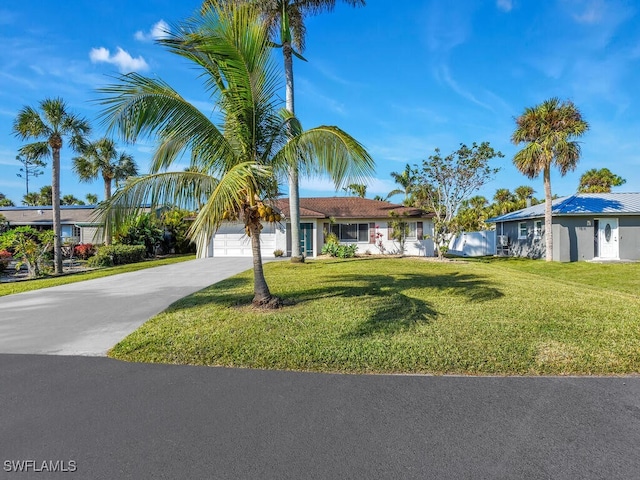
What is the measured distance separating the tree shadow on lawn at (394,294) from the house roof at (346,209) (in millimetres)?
10004

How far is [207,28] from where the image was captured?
6375 millimetres

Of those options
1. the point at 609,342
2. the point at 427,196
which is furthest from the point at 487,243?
the point at 609,342

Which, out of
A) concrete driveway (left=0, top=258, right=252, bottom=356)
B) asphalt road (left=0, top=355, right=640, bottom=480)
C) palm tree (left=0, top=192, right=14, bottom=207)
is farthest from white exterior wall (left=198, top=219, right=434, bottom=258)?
palm tree (left=0, top=192, right=14, bottom=207)

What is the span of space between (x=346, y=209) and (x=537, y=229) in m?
12.1

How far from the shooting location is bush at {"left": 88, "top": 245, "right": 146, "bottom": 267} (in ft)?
65.4

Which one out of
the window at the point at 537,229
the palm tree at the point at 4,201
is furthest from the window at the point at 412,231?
the palm tree at the point at 4,201

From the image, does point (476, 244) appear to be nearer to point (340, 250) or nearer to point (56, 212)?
point (340, 250)

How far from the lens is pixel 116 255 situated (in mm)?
20750

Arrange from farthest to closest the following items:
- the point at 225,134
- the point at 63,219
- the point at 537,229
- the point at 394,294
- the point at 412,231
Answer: the point at 63,219 < the point at 412,231 < the point at 537,229 < the point at 394,294 < the point at 225,134

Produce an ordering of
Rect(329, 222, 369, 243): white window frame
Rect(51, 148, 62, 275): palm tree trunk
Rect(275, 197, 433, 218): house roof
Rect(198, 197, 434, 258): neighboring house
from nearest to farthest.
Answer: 1. Rect(51, 148, 62, 275): palm tree trunk
2. Rect(275, 197, 433, 218): house roof
3. Rect(198, 197, 434, 258): neighboring house
4. Rect(329, 222, 369, 243): white window frame

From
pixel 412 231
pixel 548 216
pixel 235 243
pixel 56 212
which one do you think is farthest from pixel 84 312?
pixel 548 216

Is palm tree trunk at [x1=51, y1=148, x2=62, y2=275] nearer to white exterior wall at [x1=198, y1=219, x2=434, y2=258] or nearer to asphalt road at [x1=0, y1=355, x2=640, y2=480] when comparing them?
white exterior wall at [x1=198, y1=219, x2=434, y2=258]

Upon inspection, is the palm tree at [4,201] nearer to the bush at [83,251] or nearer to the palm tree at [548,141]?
the bush at [83,251]

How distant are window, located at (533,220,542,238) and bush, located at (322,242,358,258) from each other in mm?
11478
